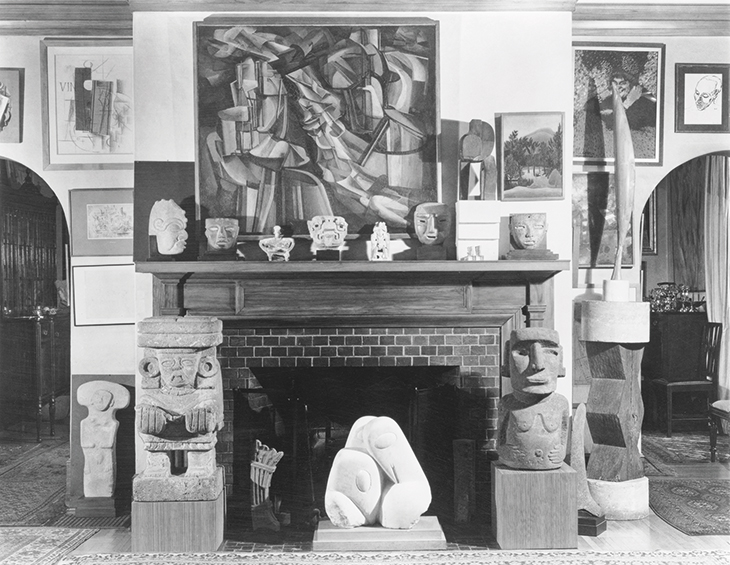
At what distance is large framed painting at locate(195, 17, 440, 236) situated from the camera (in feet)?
15.2

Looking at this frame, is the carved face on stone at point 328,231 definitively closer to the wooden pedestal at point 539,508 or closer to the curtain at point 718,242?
the wooden pedestal at point 539,508

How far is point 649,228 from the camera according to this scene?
25.7 feet

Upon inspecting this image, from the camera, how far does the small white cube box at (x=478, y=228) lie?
449cm


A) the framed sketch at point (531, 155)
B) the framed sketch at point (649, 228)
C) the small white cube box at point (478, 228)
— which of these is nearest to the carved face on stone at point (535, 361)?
the small white cube box at point (478, 228)

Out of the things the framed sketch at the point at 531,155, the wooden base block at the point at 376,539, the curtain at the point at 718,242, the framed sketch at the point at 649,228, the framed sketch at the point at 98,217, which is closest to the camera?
the wooden base block at the point at 376,539

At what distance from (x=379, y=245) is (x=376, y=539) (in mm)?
1703

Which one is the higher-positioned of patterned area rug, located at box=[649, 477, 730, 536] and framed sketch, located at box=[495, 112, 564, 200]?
framed sketch, located at box=[495, 112, 564, 200]

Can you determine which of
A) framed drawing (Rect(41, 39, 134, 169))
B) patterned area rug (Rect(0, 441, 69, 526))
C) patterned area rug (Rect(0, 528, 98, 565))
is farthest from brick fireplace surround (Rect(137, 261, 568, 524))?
patterned area rug (Rect(0, 441, 69, 526))

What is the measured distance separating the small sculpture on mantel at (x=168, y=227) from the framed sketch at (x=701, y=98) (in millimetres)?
3500

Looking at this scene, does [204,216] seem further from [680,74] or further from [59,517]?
[680,74]

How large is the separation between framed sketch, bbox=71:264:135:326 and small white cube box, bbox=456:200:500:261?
2.27 m

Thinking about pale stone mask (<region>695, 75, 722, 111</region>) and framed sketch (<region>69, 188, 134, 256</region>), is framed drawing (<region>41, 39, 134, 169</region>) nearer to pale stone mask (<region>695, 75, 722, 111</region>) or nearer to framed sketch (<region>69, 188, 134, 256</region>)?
framed sketch (<region>69, 188, 134, 256</region>)

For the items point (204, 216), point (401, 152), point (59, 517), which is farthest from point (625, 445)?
point (59, 517)

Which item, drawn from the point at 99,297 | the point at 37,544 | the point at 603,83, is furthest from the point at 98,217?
the point at 603,83
